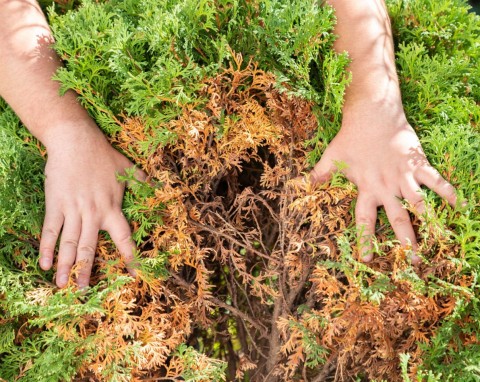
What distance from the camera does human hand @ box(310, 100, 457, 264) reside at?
1.79 meters

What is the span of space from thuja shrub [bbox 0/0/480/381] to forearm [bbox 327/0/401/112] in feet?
0.29

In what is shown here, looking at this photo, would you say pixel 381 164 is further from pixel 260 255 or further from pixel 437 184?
pixel 260 255

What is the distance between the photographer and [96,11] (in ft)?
6.31

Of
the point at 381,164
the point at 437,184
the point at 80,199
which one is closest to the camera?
the point at 437,184

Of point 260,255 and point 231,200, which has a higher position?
point 231,200

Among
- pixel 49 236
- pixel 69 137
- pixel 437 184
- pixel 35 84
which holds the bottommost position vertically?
pixel 437 184

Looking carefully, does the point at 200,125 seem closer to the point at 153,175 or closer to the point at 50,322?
the point at 153,175

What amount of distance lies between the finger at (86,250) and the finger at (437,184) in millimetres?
1237

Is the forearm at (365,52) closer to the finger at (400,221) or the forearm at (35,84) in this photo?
the finger at (400,221)

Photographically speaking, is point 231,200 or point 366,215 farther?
point 231,200

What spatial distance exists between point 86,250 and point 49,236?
0.51ft

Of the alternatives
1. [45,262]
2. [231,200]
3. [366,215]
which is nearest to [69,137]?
[45,262]

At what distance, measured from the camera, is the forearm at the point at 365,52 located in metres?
1.92

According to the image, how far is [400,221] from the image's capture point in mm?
1794
